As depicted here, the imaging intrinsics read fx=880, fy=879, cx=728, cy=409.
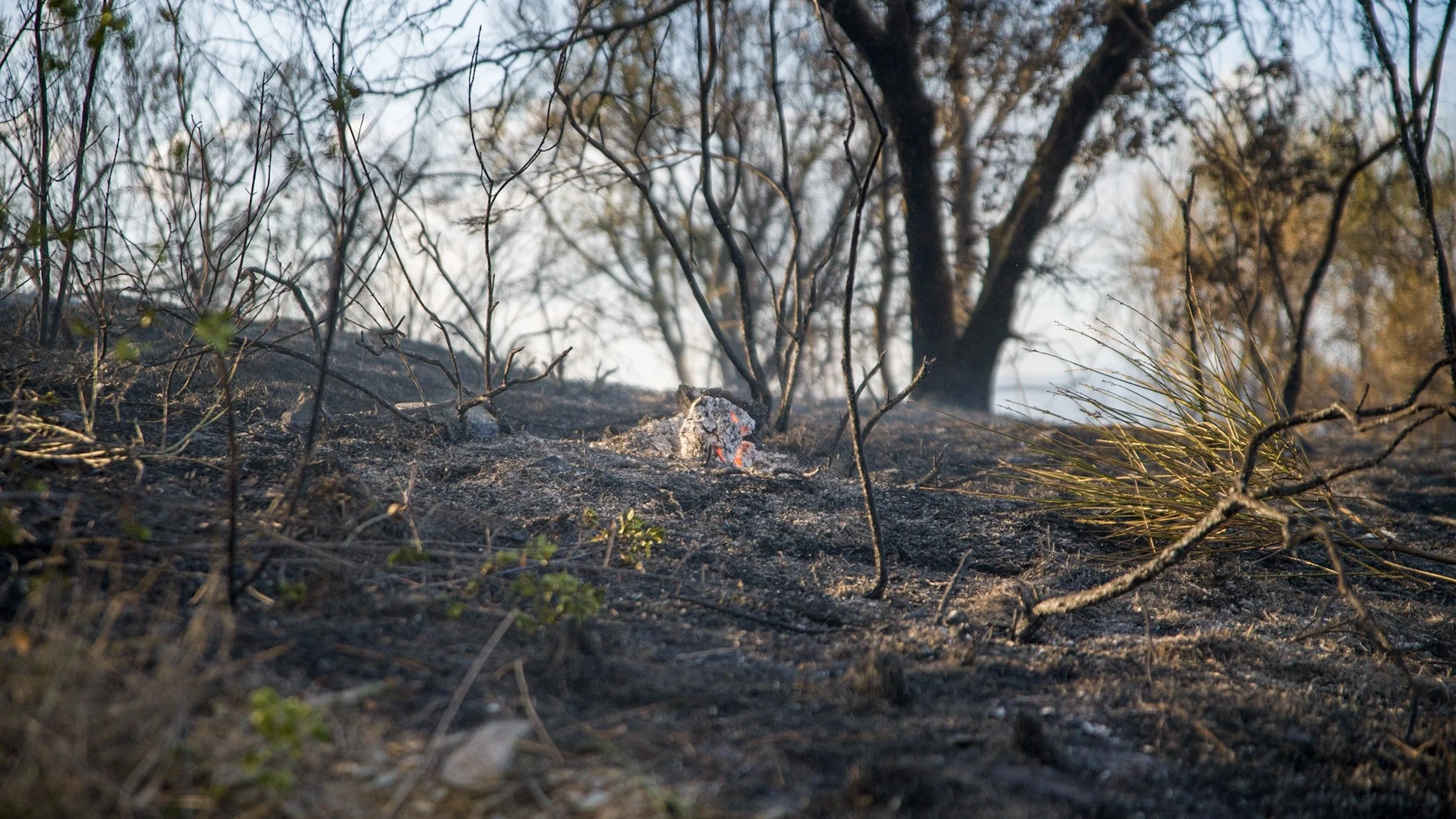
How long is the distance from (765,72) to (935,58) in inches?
78.1

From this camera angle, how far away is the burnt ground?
1411mm

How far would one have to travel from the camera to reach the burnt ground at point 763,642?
141 centimetres

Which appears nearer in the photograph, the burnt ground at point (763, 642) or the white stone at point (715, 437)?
the burnt ground at point (763, 642)

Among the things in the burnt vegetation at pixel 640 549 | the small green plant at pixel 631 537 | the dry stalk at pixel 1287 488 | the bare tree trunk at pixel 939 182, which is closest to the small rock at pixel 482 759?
the burnt vegetation at pixel 640 549

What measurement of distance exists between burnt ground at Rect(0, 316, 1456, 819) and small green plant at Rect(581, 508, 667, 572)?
0.18ft

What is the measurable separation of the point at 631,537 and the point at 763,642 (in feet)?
1.80

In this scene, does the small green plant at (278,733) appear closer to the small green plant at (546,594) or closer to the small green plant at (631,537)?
the small green plant at (546,594)

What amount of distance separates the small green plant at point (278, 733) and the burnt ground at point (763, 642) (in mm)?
44

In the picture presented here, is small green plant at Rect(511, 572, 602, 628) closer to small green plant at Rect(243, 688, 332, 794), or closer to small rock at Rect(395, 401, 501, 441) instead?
small green plant at Rect(243, 688, 332, 794)

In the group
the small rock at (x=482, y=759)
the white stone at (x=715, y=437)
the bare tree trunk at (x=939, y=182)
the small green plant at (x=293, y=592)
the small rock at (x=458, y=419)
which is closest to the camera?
the small rock at (x=482, y=759)

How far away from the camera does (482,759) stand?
1287mm

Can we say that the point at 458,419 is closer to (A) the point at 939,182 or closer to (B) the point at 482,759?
(B) the point at 482,759

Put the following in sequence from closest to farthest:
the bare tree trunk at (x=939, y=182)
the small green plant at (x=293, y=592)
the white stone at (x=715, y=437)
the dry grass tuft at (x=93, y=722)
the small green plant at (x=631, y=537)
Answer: the dry grass tuft at (x=93, y=722) < the small green plant at (x=293, y=592) < the small green plant at (x=631, y=537) < the white stone at (x=715, y=437) < the bare tree trunk at (x=939, y=182)

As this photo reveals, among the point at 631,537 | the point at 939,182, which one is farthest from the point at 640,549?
the point at 939,182
